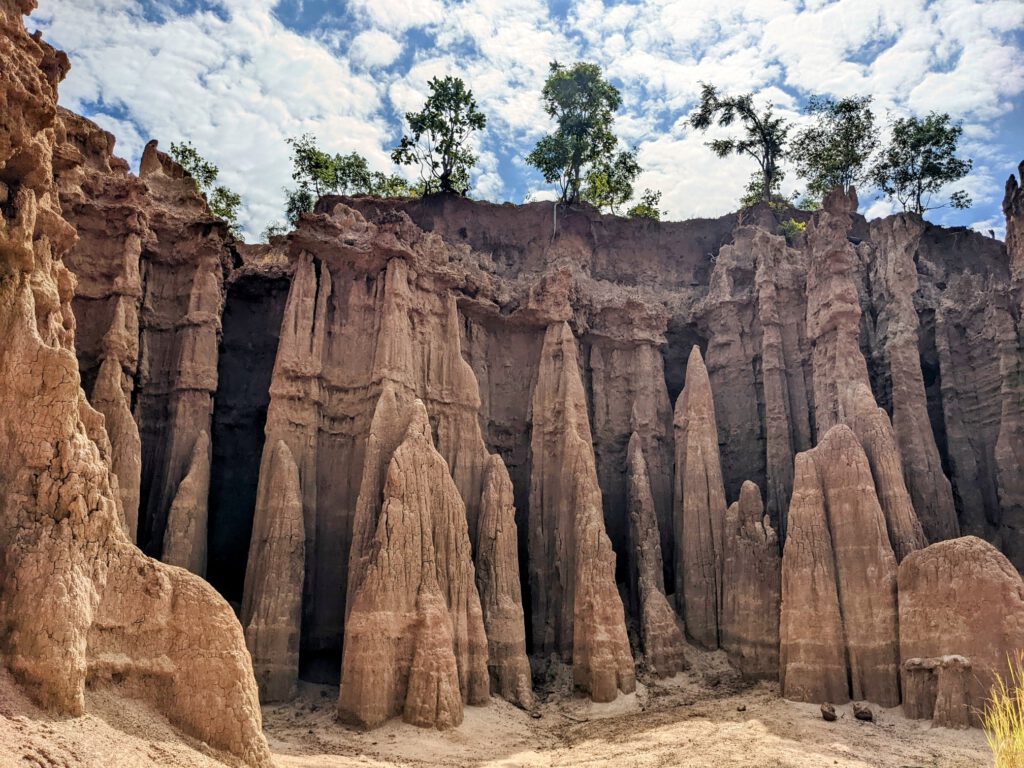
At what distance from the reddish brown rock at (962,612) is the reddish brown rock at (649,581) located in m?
7.32

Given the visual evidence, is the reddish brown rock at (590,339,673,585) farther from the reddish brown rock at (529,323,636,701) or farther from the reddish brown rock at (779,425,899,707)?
the reddish brown rock at (779,425,899,707)

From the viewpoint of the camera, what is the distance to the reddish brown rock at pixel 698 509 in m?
27.8

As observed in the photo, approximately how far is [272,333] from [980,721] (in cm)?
2466

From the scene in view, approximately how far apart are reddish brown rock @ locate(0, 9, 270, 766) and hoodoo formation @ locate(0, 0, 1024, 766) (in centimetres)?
62

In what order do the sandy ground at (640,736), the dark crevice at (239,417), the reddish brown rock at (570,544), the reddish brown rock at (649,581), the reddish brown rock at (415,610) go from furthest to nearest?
the dark crevice at (239,417) → the reddish brown rock at (649,581) → the reddish brown rock at (570,544) → the reddish brown rock at (415,610) → the sandy ground at (640,736)

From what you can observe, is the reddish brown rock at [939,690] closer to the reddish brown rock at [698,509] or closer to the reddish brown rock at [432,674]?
the reddish brown rock at [698,509]

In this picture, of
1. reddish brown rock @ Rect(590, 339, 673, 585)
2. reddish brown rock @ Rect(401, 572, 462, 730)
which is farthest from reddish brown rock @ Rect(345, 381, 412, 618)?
reddish brown rock @ Rect(590, 339, 673, 585)

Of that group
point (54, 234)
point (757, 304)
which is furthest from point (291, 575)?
point (757, 304)

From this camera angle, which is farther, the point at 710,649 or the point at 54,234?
the point at 710,649

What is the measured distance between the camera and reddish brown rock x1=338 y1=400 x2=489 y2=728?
2114 centimetres

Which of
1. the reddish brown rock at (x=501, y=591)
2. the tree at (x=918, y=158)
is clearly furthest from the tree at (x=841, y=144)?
the reddish brown rock at (x=501, y=591)

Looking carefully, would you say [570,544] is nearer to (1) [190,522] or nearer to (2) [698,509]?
(2) [698,509]

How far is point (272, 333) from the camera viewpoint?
31.2 meters

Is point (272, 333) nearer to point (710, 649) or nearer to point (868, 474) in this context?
point (710, 649)
